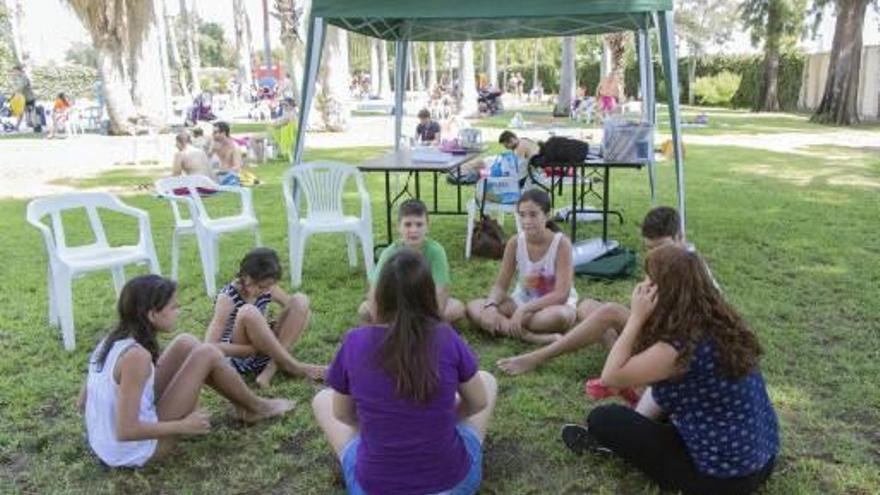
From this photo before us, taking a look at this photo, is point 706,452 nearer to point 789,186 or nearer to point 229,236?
point 229,236

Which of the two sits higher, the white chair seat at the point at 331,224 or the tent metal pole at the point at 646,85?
the tent metal pole at the point at 646,85

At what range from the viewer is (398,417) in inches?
88.7

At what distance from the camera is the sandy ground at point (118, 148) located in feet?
39.3

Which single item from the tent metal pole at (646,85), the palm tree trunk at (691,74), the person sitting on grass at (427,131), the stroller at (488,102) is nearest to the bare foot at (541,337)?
the tent metal pole at (646,85)

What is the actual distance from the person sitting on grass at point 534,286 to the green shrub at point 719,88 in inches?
1244

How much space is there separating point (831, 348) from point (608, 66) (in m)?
26.1

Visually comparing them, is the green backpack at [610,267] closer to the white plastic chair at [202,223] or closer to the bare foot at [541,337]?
the bare foot at [541,337]

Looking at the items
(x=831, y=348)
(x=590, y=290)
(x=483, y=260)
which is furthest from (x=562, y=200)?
(x=831, y=348)

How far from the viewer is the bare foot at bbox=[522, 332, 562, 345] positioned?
4234 mm

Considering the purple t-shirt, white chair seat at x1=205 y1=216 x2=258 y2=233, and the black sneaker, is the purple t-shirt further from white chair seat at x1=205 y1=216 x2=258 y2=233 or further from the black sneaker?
white chair seat at x1=205 y1=216 x2=258 y2=233

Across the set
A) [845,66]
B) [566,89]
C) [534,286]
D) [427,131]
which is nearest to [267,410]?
[534,286]

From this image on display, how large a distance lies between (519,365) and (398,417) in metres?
1.78

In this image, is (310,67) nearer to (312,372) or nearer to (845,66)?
(312,372)

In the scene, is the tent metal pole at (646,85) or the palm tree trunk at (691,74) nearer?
the tent metal pole at (646,85)
